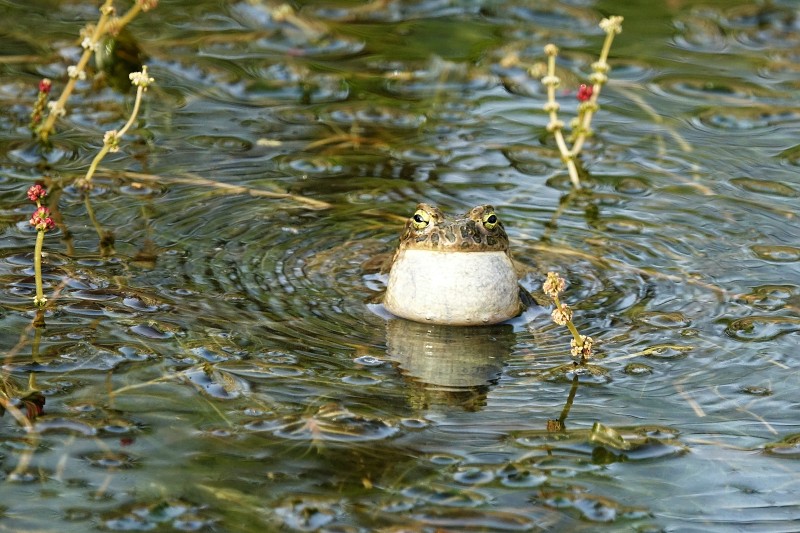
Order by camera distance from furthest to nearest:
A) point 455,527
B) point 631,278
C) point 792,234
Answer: point 792,234 → point 631,278 → point 455,527

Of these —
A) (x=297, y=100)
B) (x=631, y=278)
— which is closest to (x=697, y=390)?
(x=631, y=278)

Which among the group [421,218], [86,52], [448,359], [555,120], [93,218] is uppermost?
[86,52]

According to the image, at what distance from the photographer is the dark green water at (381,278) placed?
13.1 feet

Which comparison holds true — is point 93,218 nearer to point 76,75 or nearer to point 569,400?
point 76,75

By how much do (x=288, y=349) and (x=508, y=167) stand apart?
9.18ft

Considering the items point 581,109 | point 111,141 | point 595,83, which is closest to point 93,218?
point 111,141

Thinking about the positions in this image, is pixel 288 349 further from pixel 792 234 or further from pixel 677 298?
pixel 792 234

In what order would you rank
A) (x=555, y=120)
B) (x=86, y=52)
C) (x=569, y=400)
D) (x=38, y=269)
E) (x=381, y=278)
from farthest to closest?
(x=555, y=120), (x=86, y=52), (x=381, y=278), (x=38, y=269), (x=569, y=400)

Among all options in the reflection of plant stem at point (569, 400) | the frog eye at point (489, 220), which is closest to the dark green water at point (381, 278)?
the reflection of plant stem at point (569, 400)

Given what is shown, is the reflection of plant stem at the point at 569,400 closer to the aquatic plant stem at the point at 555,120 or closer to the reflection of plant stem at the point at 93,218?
the aquatic plant stem at the point at 555,120

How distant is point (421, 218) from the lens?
17.9 feet

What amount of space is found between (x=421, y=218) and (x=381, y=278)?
77 centimetres

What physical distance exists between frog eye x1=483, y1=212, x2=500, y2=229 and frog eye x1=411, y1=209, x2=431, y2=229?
26 cm

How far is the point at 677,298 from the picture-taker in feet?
19.0
